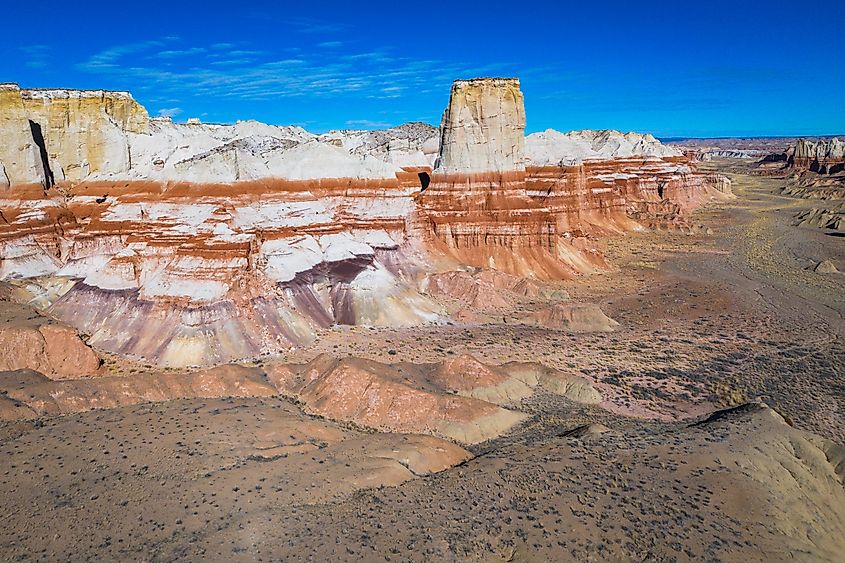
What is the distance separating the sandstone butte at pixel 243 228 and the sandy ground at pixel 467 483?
4739 mm

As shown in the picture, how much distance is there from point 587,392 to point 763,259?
36356 millimetres

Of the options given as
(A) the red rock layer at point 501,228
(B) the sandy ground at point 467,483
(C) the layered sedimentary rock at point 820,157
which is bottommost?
(B) the sandy ground at point 467,483

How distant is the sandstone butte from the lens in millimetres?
26016

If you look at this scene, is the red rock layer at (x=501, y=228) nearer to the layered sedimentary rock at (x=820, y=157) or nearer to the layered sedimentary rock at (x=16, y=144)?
the layered sedimentary rock at (x=16, y=144)

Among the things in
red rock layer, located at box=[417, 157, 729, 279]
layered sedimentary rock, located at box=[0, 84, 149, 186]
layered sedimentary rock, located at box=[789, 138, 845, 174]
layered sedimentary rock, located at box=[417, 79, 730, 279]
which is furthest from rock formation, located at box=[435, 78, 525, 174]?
layered sedimentary rock, located at box=[789, 138, 845, 174]

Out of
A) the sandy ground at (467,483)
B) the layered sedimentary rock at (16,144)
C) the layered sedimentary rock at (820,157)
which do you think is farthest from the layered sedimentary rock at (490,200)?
the layered sedimentary rock at (820,157)

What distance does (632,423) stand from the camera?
18719 mm

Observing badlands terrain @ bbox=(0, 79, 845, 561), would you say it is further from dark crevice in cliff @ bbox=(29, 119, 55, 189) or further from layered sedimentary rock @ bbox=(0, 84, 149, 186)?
dark crevice in cliff @ bbox=(29, 119, 55, 189)

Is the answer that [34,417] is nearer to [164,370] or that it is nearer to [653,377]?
[164,370]

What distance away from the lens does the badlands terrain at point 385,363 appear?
11.8m

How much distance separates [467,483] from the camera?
44.4ft

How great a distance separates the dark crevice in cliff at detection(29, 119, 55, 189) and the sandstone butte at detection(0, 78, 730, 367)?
20 centimetres

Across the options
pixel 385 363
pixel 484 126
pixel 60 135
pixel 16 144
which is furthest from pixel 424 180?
pixel 16 144

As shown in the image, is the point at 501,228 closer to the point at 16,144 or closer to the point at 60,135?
the point at 16,144
